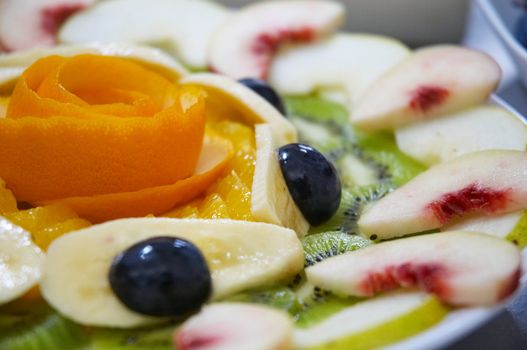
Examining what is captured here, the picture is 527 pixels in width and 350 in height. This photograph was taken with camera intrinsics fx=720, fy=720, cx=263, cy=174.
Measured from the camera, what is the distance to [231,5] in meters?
2.75

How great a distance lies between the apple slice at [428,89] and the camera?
1699mm

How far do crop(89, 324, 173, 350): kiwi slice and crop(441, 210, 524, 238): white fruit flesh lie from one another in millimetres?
560

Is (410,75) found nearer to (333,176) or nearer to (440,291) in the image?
(333,176)

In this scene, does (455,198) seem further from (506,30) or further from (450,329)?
(506,30)

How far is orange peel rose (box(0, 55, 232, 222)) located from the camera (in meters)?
1.30

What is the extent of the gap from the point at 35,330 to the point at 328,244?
546 mm

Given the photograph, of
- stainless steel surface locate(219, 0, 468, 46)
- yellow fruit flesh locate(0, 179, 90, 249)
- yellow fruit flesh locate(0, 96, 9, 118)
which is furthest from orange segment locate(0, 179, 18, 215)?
stainless steel surface locate(219, 0, 468, 46)

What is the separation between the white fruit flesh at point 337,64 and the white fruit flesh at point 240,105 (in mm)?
326

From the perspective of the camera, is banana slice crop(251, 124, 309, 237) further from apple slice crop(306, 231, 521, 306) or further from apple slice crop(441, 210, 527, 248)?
apple slice crop(441, 210, 527, 248)

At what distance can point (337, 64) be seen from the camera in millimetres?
2000

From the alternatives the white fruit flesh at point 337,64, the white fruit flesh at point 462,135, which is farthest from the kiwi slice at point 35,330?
the white fruit flesh at point 337,64

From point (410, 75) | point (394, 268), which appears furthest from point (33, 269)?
point (410, 75)

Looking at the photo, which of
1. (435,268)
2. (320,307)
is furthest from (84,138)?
(435,268)

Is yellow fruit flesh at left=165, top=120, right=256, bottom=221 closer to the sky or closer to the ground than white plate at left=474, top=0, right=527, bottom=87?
closer to the ground
